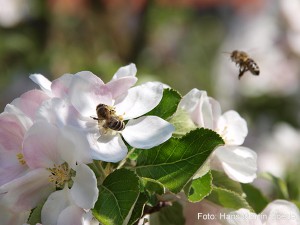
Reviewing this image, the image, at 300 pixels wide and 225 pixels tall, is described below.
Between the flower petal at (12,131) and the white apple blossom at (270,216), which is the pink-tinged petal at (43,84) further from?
the white apple blossom at (270,216)

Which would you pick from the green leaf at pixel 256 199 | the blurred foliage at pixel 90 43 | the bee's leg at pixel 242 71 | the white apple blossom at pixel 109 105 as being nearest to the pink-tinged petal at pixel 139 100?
the white apple blossom at pixel 109 105

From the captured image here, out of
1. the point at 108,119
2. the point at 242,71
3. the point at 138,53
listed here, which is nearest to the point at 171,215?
the point at 108,119

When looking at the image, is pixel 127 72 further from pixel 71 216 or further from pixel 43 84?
pixel 71 216

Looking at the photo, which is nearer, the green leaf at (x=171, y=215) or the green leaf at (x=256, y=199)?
the green leaf at (x=171, y=215)

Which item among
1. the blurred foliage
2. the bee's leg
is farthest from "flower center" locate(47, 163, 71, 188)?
the blurred foliage

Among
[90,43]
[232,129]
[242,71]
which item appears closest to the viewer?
[232,129]

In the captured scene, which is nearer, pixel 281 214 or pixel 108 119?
pixel 108 119
